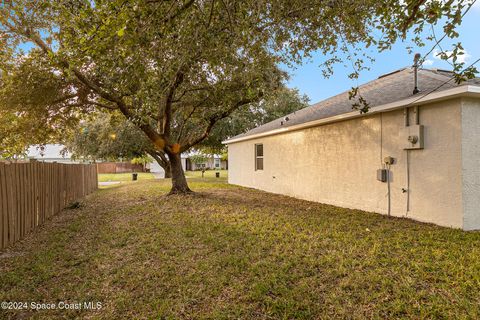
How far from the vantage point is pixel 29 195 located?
20.4ft

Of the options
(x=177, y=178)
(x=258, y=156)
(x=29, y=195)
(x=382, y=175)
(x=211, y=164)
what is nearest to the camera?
(x=29, y=195)

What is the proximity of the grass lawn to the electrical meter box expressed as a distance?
170 cm

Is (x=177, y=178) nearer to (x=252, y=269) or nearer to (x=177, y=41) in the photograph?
(x=177, y=41)

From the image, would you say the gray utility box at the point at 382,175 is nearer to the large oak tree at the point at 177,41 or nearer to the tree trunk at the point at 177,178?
the large oak tree at the point at 177,41

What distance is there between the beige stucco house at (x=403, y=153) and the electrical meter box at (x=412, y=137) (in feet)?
0.06

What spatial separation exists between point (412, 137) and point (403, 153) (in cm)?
48

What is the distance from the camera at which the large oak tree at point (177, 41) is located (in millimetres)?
4121

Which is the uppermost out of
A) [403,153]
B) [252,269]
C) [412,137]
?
[412,137]

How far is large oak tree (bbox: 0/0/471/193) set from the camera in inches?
162

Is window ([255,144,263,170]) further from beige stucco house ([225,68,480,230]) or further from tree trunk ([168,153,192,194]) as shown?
tree trunk ([168,153,192,194])

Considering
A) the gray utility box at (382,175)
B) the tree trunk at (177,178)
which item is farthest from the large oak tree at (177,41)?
the gray utility box at (382,175)

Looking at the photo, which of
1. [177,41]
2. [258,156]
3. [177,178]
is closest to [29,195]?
[177,41]

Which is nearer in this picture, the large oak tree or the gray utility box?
the large oak tree

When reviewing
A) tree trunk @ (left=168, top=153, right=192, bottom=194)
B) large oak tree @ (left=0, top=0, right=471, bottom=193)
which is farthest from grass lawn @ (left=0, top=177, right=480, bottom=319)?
tree trunk @ (left=168, top=153, right=192, bottom=194)
